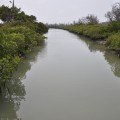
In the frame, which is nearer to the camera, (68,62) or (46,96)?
(46,96)

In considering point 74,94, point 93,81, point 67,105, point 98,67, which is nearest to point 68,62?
point 98,67

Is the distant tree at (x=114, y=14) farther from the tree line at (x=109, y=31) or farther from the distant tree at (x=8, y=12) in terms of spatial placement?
the distant tree at (x=8, y=12)

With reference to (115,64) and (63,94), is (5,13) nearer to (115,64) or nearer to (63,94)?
(115,64)

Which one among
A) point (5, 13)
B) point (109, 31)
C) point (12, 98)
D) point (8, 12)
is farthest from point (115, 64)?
point (5, 13)

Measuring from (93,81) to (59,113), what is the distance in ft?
11.8

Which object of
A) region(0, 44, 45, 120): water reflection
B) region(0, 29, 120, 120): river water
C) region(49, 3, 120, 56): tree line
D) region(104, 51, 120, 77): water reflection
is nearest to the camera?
region(0, 29, 120, 120): river water

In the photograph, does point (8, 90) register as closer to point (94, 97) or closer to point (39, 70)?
point (94, 97)

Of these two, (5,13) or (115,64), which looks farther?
(5,13)

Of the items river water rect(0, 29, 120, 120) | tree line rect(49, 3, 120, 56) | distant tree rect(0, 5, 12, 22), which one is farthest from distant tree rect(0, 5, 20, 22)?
river water rect(0, 29, 120, 120)

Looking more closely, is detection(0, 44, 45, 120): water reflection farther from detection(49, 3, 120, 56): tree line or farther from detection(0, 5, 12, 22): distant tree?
detection(0, 5, 12, 22): distant tree

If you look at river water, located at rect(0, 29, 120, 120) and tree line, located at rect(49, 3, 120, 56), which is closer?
river water, located at rect(0, 29, 120, 120)

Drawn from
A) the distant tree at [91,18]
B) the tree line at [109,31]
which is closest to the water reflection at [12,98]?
the tree line at [109,31]

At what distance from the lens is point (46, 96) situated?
8.38 m

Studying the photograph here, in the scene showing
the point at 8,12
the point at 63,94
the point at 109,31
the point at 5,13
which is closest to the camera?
the point at 63,94
